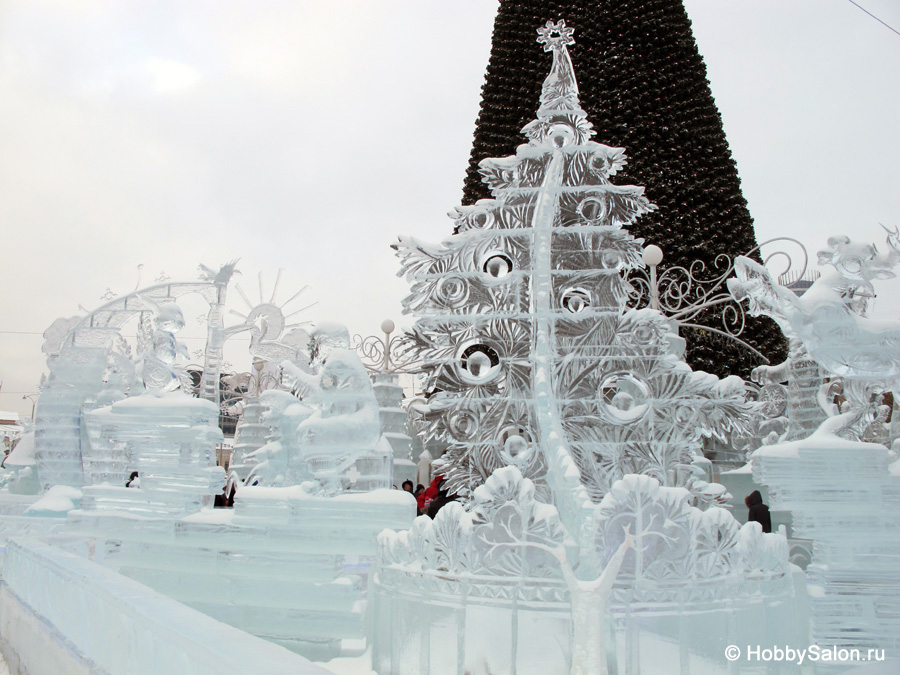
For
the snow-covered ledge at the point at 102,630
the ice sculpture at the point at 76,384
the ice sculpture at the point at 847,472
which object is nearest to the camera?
the snow-covered ledge at the point at 102,630

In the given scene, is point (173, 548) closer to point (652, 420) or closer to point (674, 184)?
point (652, 420)

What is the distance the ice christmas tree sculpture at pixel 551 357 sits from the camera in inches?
163

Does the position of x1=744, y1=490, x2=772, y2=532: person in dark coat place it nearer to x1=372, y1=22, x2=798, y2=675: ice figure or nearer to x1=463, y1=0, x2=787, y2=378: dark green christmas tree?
x1=372, y1=22, x2=798, y2=675: ice figure

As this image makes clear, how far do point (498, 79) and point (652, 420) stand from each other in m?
11.2

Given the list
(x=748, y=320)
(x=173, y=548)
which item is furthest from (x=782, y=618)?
(x=748, y=320)

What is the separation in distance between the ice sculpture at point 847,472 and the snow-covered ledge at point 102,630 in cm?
284

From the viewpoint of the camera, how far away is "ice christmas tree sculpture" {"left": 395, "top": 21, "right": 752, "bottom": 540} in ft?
13.6

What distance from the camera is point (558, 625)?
3.05 meters

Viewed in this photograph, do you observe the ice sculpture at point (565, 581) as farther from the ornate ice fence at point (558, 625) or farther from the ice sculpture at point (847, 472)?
the ice sculpture at point (847, 472)

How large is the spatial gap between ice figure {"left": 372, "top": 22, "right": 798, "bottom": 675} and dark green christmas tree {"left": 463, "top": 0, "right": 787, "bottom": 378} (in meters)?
7.47

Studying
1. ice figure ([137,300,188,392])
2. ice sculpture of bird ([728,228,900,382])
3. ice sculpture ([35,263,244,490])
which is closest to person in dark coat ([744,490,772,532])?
ice sculpture of bird ([728,228,900,382])

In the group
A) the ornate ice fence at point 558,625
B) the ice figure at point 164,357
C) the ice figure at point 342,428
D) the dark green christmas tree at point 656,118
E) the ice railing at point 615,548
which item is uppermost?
the dark green christmas tree at point 656,118

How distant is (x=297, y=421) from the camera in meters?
6.10

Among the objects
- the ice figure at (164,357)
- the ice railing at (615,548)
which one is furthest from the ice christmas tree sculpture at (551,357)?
the ice figure at (164,357)
